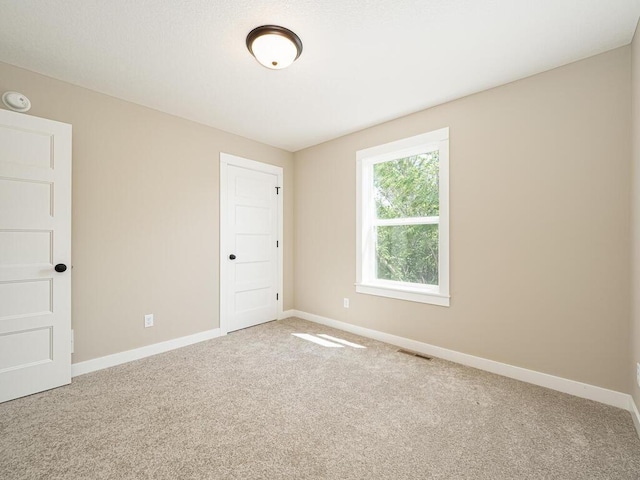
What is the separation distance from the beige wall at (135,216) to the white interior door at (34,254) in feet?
0.70

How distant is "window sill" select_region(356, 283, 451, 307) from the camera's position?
295 cm

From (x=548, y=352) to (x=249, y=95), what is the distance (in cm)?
343

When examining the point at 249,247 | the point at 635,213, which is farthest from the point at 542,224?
the point at 249,247

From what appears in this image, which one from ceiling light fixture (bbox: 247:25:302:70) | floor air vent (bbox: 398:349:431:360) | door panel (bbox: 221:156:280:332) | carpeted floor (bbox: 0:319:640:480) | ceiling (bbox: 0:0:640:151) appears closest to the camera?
carpeted floor (bbox: 0:319:640:480)

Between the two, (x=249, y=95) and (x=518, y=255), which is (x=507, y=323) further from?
(x=249, y=95)

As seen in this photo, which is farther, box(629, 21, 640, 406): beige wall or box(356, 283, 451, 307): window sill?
box(356, 283, 451, 307): window sill

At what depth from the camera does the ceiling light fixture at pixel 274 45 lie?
190cm

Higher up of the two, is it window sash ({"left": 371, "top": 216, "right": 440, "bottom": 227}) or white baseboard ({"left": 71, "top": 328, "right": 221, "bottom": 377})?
window sash ({"left": 371, "top": 216, "right": 440, "bottom": 227})

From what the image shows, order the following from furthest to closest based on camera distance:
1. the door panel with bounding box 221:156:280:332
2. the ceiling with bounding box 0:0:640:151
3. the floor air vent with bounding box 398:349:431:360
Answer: the door panel with bounding box 221:156:280:332
the floor air vent with bounding box 398:349:431:360
the ceiling with bounding box 0:0:640:151

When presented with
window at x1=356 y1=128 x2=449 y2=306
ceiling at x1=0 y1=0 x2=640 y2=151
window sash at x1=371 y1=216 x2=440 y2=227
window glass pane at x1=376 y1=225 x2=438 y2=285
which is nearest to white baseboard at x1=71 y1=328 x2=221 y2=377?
window at x1=356 y1=128 x2=449 y2=306

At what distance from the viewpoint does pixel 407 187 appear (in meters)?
3.34

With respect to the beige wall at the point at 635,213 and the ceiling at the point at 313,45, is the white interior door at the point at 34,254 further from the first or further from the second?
the beige wall at the point at 635,213

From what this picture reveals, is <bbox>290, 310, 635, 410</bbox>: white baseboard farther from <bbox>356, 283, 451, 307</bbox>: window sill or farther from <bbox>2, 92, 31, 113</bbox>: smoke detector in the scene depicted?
<bbox>2, 92, 31, 113</bbox>: smoke detector

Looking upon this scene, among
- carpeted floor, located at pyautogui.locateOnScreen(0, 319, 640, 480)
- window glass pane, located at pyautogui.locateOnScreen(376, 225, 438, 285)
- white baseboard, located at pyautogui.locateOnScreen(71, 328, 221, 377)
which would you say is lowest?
carpeted floor, located at pyautogui.locateOnScreen(0, 319, 640, 480)
